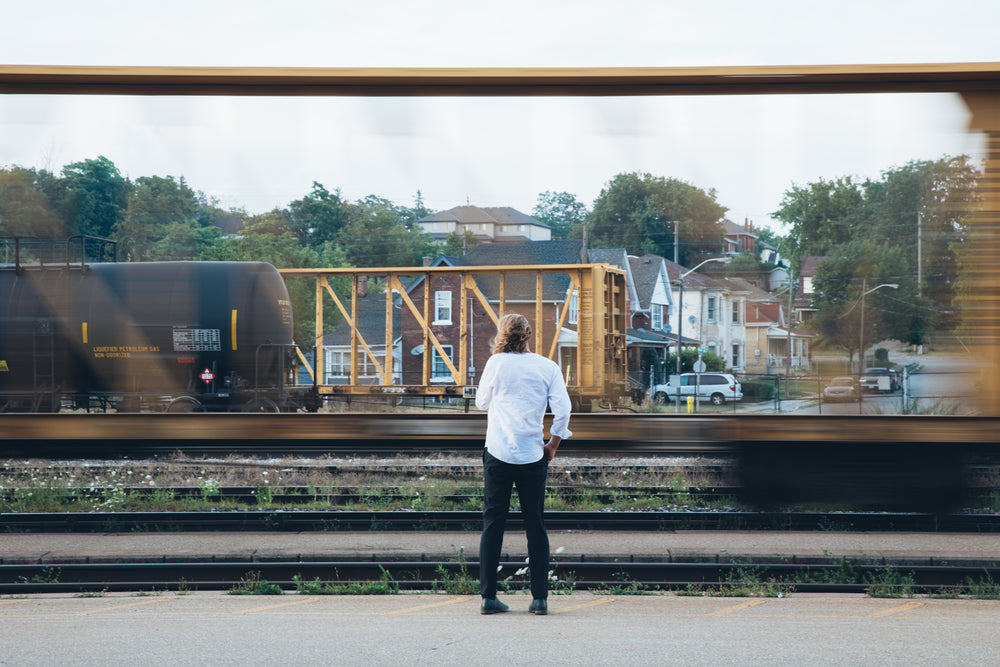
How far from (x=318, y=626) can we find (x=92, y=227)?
3408 millimetres

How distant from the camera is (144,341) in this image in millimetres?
6039

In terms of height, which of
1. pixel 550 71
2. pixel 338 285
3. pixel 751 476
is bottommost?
pixel 751 476

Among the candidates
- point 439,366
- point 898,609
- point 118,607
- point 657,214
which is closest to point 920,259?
point 657,214

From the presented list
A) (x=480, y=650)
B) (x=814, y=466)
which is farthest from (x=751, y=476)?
(x=480, y=650)

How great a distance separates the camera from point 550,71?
552cm

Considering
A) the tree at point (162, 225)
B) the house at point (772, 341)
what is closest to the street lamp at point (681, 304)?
the house at point (772, 341)

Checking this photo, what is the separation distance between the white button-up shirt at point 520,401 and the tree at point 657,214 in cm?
145

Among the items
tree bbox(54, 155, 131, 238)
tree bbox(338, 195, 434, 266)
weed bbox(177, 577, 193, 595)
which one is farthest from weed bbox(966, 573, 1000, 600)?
tree bbox(54, 155, 131, 238)

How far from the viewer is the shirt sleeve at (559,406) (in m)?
4.46

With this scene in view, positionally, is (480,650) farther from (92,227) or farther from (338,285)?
(92,227)

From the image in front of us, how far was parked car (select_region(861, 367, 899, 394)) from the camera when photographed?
18.0 feet

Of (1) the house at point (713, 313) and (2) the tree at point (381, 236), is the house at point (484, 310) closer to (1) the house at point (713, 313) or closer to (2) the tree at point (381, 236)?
(2) the tree at point (381, 236)

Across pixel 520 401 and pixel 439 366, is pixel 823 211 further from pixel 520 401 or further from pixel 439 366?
pixel 439 366

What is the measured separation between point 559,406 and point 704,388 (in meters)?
1.58
